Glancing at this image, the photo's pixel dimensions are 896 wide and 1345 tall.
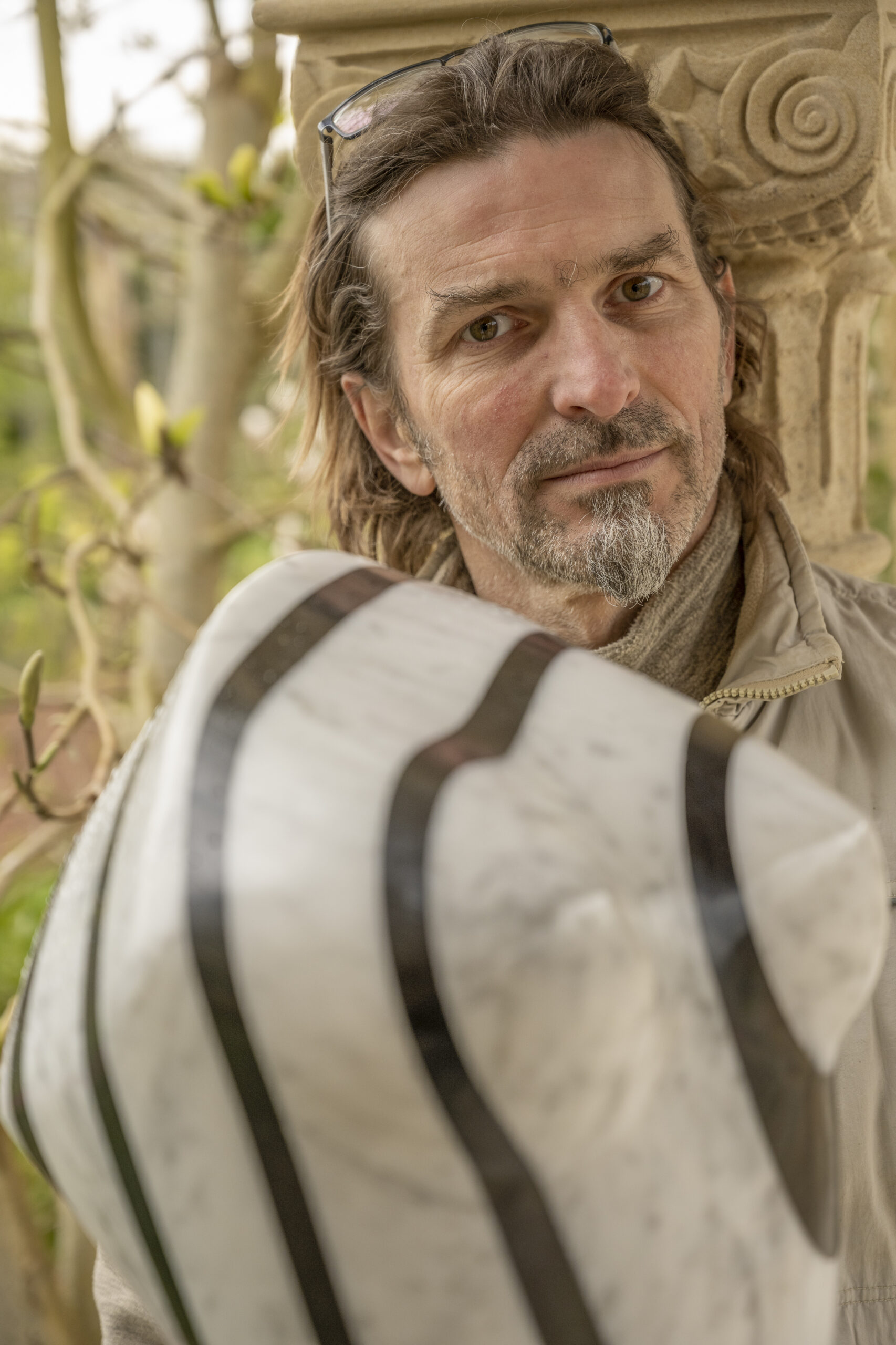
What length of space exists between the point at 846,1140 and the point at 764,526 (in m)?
0.63

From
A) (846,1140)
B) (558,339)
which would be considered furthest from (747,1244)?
(558,339)

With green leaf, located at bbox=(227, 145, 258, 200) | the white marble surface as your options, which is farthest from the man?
the white marble surface

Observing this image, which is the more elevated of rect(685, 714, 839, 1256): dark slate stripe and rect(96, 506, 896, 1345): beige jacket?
rect(685, 714, 839, 1256): dark slate stripe

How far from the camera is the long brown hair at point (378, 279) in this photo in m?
1.20

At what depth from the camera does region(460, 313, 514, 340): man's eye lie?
1199 mm

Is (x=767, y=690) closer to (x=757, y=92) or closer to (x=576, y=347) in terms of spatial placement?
(x=576, y=347)

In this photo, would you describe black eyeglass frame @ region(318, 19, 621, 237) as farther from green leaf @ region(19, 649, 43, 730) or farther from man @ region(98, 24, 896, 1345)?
green leaf @ region(19, 649, 43, 730)

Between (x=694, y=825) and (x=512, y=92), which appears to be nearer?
(x=694, y=825)

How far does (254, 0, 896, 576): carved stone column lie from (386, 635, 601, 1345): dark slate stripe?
3.40 feet

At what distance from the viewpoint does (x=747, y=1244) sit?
496mm

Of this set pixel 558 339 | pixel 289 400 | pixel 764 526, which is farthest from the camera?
pixel 289 400

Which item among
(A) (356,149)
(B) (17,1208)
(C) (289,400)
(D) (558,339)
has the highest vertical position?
(A) (356,149)

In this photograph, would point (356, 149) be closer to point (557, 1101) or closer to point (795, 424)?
point (795, 424)

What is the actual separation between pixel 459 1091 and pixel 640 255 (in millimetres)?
918
